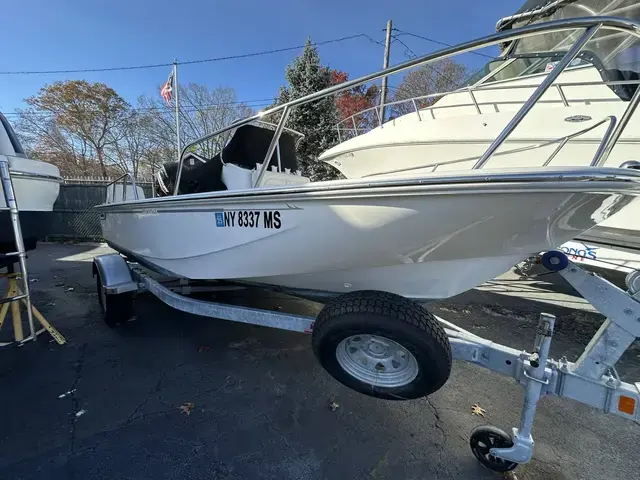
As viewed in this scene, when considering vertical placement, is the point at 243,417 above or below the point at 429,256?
below

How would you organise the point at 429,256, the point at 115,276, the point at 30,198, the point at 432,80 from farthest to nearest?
1. the point at 432,80
2. the point at 30,198
3. the point at 115,276
4. the point at 429,256

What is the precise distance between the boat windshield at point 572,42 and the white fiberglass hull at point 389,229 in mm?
1800

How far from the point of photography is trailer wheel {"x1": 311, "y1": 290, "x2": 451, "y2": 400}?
178 centimetres

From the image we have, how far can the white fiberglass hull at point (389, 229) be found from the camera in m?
1.55

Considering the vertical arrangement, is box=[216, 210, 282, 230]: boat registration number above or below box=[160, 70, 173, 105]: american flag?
below

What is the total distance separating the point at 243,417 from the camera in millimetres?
2250

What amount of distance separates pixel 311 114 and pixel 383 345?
1176 cm

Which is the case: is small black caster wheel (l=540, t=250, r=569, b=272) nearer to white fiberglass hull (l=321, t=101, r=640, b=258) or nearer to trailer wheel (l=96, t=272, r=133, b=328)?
white fiberglass hull (l=321, t=101, r=640, b=258)

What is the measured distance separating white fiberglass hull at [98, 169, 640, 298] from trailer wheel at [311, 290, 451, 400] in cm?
29

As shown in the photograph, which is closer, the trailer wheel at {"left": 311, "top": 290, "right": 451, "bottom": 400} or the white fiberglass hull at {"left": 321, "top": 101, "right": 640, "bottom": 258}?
the trailer wheel at {"left": 311, "top": 290, "right": 451, "bottom": 400}

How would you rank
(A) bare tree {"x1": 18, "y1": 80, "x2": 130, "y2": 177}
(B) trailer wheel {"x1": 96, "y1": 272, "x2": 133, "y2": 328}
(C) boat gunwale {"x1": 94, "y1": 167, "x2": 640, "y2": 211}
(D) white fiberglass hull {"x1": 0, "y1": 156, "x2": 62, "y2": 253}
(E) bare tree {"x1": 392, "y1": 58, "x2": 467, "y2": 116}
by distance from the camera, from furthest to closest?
(A) bare tree {"x1": 18, "y1": 80, "x2": 130, "y2": 177}, (E) bare tree {"x1": 392, "y1": 58, "x2": 467, "y2": 116}, (B) trailer wheel {"x1": 96, "y1": 272, "x2": 133, "y2": 328}, (D) white fiberglass hull {"x1": 0, "y1": 156, "x2": 62, "y2": 253}, (C) boat gunwale {"x1": 94, "y1": 167, "x2": 640, "y2": 211}

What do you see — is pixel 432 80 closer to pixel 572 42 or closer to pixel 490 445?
pixel 572 42

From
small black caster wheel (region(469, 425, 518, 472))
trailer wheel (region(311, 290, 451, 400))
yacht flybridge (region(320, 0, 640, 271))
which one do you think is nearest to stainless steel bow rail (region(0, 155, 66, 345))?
trailer wheel (region(311, 290, 451, 400))

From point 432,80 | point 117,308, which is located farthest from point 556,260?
point 432,80
